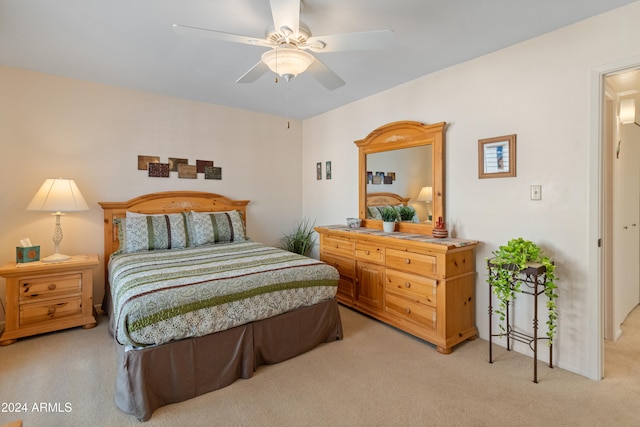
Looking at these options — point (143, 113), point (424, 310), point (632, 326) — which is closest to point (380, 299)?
point (424, 310)

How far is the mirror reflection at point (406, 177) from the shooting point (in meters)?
3.16

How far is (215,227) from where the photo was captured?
370cm

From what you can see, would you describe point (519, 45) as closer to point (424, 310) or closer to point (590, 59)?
point (590, 59)

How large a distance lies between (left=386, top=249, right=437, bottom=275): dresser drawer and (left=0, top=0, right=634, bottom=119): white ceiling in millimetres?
1737

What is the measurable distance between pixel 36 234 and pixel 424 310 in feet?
12.6

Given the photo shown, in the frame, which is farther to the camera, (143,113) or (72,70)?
(143,113)

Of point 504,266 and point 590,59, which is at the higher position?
point 590,59

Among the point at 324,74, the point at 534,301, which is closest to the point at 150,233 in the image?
the point at 324,74

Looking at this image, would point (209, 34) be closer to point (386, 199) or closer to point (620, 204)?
point (386, 199)

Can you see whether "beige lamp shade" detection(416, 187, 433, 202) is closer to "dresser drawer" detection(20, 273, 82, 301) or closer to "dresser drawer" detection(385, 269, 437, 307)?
"dresser drawer" detection(385, 269, 437, 307)

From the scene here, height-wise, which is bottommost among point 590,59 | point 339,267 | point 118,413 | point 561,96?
point 118,413

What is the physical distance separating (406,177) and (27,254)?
3701 millimetres

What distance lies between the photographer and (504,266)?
2.27 metres

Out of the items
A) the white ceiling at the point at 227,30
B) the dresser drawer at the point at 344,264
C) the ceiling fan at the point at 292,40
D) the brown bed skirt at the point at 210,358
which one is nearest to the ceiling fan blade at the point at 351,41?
the ceiling fan at the point at 292,40
